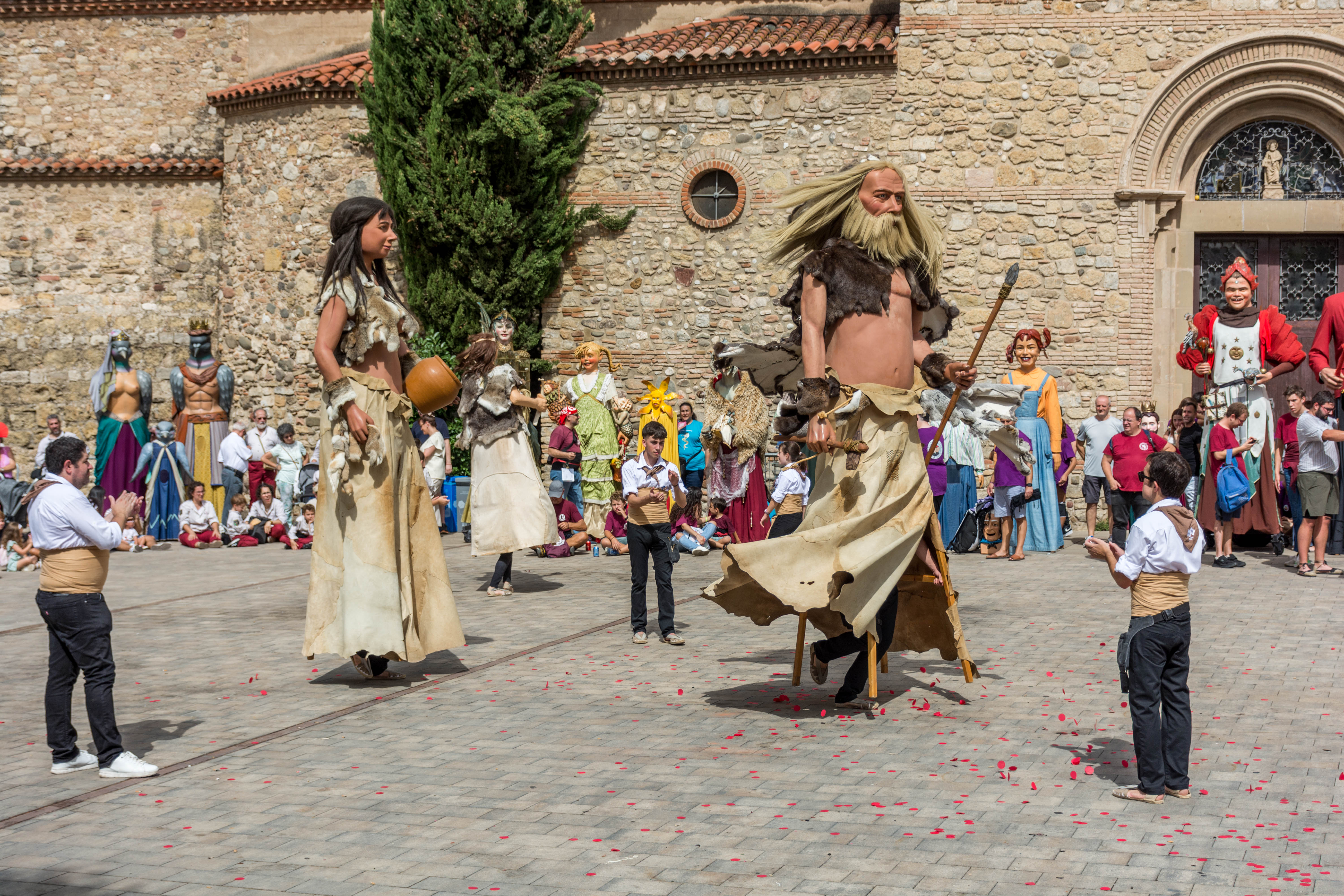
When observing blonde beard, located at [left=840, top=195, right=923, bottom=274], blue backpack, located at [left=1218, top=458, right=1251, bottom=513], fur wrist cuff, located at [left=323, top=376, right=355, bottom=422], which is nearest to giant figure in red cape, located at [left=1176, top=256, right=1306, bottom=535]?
blue backpack, located at [left=1218, top=458, right=1251, bottom=513]

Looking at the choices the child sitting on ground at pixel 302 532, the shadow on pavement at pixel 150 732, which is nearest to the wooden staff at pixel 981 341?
the shadow on pavement at pixel 150 732

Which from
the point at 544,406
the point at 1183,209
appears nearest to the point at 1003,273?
the point at 1183,209

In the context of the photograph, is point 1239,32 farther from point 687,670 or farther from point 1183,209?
point 687,670

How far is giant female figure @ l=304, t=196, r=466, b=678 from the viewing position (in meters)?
7.14

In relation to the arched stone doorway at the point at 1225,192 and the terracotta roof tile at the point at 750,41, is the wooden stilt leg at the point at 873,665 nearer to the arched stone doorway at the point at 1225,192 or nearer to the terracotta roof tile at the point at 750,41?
the arched stone doorway at the point at 1225,192

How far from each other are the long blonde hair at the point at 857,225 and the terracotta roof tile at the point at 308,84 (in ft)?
41.5

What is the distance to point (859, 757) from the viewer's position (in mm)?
5664

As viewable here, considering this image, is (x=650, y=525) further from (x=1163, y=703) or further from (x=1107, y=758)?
(x=1163, y=703)

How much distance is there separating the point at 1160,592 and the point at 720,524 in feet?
31.8

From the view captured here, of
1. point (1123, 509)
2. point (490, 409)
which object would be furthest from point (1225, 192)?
point (490, 409)

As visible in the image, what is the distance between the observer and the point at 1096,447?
14367 mm

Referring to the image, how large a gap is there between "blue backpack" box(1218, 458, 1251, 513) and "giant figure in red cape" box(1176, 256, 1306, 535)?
99 mm

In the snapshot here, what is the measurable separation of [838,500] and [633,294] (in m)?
12.3

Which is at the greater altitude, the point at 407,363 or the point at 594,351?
the point at 594,351
